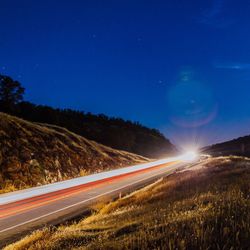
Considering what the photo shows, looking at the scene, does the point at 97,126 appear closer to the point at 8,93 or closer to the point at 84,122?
the point at 84,122

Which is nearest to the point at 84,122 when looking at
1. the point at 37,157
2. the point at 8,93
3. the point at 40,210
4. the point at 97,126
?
the point at 97,126

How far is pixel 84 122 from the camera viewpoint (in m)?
117

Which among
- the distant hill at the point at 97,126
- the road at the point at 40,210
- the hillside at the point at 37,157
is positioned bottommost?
the road at the point at 40,210

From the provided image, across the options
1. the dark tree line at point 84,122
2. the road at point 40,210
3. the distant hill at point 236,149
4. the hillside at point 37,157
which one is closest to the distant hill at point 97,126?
the dark tree line at point 84,122

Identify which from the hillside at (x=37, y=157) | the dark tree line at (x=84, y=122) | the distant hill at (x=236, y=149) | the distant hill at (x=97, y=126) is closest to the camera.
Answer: the hillside at (x=37, y=157)

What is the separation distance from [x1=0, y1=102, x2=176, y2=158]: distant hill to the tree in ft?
6.93

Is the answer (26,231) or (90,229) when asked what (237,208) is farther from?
(26,231)

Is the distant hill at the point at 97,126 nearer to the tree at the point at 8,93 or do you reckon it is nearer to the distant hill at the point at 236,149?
the tree at the point at 8,93

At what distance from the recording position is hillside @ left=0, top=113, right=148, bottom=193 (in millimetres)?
28172

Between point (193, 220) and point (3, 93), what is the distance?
72.3 metres

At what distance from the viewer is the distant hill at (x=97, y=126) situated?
8788 centimetres

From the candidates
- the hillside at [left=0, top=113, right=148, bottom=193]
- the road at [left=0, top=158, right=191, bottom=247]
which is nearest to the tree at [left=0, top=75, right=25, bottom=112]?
the hillside at [left=0, top=113, right=148, bottom=193]

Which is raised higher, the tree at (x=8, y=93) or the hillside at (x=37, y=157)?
the tree at (x=8, y=93)

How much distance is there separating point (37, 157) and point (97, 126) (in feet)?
281
